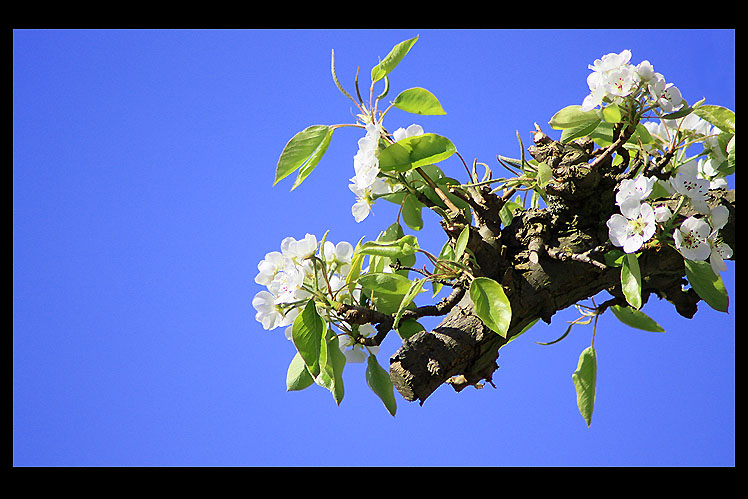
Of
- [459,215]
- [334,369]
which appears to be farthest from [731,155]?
[334,369]

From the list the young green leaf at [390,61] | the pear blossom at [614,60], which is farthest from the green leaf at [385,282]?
the pear blossom at [614,60]

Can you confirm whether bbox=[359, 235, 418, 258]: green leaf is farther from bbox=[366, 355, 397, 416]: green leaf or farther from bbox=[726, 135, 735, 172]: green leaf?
bbox=[726, 135, 735, 172]: green leaf

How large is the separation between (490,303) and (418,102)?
0.26 meters

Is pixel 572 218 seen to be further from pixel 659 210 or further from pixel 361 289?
pixel 361 289

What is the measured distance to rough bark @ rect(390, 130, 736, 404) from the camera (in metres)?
0.78

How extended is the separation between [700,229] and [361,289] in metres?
0.40

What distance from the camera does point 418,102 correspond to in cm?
80

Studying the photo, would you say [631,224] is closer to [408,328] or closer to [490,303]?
[490,303]

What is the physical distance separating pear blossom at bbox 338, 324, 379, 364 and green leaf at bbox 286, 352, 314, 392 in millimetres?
55

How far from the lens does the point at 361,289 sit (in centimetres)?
86

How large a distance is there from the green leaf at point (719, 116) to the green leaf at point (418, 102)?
32 centimetres

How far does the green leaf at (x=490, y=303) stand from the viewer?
71 centimetres

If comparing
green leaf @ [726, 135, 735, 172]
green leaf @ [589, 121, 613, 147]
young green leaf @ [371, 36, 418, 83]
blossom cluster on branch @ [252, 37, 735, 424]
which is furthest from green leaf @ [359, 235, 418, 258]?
green leaf @ [726, 135, 735, 172]

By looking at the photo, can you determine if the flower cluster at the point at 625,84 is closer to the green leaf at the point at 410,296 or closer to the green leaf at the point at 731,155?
the green leaf at the point at 731,155
